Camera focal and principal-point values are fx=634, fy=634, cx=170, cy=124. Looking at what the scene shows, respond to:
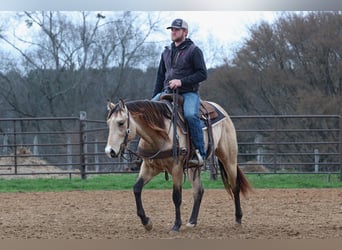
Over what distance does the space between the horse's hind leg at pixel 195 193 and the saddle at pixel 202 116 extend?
0.23 meters

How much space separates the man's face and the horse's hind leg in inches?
47.3

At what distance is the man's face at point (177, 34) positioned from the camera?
560cm

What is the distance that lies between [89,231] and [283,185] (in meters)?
5.59

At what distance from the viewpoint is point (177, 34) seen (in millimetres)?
5605

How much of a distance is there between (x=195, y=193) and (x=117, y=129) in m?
1.15

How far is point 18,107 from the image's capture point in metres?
22.2

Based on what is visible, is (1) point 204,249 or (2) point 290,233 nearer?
(1) point 204,249

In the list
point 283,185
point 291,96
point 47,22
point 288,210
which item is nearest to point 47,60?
point 47,22

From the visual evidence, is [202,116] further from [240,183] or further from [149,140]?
[240,183]

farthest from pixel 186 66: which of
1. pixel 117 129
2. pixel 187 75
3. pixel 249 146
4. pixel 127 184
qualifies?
pixel 249 146

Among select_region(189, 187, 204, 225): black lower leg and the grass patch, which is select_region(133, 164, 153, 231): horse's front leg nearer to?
select_region(189, 187, 204, 225): black lower leg

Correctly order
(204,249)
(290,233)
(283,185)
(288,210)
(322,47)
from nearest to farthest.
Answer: (204,249) → (290,233) → (288,210) → (283,185) → (322,47)

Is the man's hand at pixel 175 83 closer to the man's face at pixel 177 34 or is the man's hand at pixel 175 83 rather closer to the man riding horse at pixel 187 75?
the man riding horse at pixel 187 75

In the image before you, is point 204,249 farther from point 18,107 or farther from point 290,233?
point 18,107
